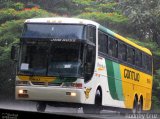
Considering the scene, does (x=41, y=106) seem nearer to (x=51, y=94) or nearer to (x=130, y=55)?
(x=51, y=94)

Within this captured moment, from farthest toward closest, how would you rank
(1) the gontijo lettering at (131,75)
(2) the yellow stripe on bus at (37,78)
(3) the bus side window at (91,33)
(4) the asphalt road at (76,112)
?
(1) the gontijo lettering at (131,75) → (3) the bus side window at (91,33) → (2) the yellow stripe on bus at (37,78) → (4) the asphalt road at (76,112)

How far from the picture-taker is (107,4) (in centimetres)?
2800

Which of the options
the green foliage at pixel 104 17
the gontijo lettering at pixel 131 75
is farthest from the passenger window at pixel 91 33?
the green foliage at pixel 104 17

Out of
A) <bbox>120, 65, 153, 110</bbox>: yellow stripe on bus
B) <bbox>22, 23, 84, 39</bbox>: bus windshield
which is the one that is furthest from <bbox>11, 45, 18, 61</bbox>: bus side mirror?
<bbox>120, 65, 153, 110</bbox>: yellow stripe on bus

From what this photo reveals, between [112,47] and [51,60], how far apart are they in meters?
3.44

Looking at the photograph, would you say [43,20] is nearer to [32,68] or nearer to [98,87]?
[32,68]

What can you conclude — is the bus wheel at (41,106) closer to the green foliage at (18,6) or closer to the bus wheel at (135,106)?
the bus wheel at (135,106)

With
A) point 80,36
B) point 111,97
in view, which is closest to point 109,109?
point 111,97

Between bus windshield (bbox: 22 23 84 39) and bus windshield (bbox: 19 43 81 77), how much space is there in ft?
1.05

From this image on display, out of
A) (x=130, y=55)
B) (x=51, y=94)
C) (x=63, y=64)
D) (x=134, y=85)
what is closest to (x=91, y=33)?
(x=63, y=64)

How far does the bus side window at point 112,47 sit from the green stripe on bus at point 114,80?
32cm

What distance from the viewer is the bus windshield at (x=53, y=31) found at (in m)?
11.7

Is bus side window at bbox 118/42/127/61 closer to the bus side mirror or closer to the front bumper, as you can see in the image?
the front bumper

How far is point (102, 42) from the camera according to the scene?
13.1m
